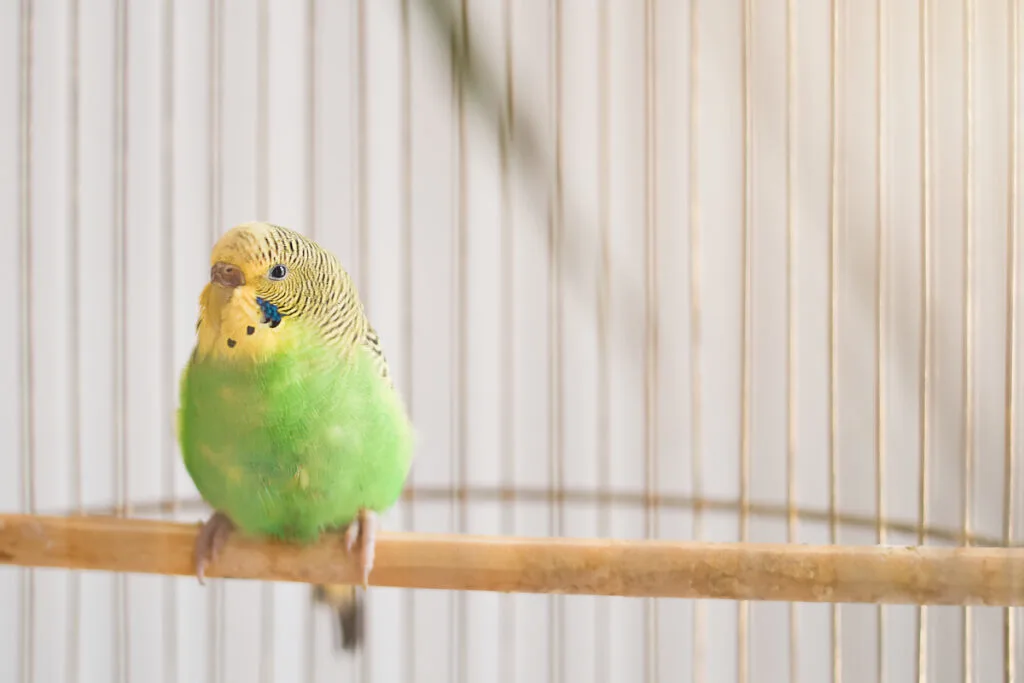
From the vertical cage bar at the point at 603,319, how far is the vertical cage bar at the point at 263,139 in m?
0.52

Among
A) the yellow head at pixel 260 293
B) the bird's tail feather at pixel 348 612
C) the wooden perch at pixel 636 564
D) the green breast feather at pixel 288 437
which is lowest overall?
the bird's tail feather at pixel 348 612

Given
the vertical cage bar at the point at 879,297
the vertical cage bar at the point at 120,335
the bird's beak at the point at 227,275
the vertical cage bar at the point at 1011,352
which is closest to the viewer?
the bird's beak at the point at 227,275

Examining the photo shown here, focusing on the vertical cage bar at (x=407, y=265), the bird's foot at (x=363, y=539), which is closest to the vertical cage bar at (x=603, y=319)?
the vertical cage bar at (x=407, y=265)

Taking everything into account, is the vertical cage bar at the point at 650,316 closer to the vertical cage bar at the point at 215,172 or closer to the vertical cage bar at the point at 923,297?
the vertical cage bar at the point at 923,297

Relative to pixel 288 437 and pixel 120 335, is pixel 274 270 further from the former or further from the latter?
pixel 120 335

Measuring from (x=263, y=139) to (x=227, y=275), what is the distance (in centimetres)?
65

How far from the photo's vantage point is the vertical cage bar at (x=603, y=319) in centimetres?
123

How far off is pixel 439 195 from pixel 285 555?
751 mm

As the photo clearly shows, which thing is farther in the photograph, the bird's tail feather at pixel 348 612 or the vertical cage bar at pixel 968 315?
the bird's tail feather at pixel 348 612

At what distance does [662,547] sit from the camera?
2.63ft

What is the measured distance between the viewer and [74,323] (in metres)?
1.24

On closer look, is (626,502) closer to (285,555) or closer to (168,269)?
(285,555)

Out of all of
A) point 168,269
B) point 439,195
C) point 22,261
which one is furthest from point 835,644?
point 22,261

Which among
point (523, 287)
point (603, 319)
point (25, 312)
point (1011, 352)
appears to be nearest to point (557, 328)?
point (603, 319)
